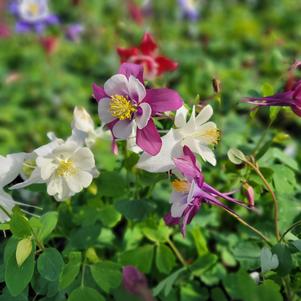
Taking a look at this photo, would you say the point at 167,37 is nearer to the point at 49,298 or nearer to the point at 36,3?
the point at 36,3

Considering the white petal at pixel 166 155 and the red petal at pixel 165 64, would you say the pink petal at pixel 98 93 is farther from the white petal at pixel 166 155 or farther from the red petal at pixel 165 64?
the red petal at pixel 165 64

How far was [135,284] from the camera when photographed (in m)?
A: 0.93

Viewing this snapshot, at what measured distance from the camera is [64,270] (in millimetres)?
1188

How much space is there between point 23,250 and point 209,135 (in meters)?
0.43

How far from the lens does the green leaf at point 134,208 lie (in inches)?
52.8

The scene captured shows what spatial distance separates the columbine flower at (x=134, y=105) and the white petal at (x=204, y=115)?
0.07 metres

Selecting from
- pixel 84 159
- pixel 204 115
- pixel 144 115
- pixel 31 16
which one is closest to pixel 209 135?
pixel 204 115

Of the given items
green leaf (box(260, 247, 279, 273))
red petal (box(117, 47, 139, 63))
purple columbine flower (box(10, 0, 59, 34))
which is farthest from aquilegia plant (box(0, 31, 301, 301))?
purple columbine flower (box(10, 0, 59, 34))

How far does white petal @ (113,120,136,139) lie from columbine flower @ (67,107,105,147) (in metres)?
0.16

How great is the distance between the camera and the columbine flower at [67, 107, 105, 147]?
52.1 inches

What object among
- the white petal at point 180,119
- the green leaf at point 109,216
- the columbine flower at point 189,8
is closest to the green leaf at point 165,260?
the green leaf at point 109,216

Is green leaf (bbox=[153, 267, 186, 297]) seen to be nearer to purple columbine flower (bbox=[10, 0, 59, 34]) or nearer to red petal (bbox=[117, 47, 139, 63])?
red petal (bbox=[117, 47, 139, 63])

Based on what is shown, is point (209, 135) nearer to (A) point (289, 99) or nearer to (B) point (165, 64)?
(A) point (289, 99)

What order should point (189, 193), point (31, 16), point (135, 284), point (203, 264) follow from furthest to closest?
point (31, 16) → point (203, 264) → point (189, 193) → point (135, 284)
